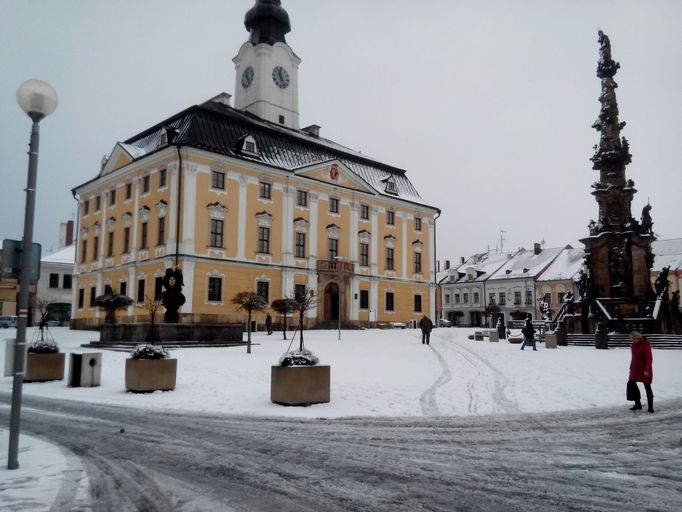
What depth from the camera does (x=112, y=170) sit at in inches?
1662

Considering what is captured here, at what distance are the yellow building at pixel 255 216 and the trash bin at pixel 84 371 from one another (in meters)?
17.8

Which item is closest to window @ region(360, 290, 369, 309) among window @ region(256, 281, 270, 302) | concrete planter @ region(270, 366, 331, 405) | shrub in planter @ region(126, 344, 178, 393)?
window @ region(256, 281, 270, 302)

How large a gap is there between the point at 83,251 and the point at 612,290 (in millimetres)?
38217

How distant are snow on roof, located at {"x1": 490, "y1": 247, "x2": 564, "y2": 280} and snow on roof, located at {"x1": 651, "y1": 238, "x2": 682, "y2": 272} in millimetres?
11162

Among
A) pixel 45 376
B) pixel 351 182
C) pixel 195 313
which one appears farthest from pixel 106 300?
pixel 351 182

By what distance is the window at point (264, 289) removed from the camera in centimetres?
3909

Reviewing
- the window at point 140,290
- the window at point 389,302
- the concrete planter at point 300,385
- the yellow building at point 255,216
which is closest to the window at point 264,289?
the yellow building at point 255,216

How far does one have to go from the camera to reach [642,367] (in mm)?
10750

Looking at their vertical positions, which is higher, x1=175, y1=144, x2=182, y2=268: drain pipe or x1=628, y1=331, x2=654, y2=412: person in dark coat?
x1=175, y1=144, x2=182, y2=268: drain pipe

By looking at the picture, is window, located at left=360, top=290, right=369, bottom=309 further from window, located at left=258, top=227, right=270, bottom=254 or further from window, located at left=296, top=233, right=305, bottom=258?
window, located at left=258, top=227, right=270, bottom=254

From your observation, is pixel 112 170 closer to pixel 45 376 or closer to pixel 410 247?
pixel 410 247

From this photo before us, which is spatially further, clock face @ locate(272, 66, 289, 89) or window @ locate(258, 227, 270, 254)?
clock face @ locate(272, 66, 289, 89)

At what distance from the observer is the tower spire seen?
49500 mm

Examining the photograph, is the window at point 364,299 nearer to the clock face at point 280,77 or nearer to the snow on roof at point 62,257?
the clock face at point 280,77
